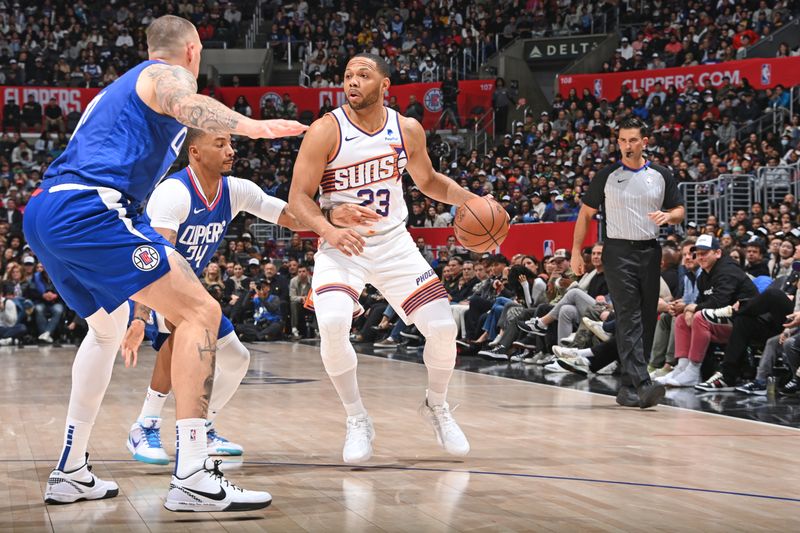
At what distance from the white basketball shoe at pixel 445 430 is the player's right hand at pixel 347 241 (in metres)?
1.02

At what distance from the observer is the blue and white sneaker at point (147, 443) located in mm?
4914

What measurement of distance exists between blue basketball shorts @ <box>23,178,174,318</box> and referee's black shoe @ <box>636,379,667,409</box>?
14.1ft

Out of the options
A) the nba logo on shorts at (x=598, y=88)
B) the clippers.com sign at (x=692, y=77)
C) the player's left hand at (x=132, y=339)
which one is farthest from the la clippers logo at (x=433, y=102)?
the player's left hand at (x=132, y=339)

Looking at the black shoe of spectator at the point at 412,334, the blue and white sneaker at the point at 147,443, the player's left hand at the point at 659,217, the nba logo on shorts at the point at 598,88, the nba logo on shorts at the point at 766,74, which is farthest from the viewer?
the nba logo on shorts at the point at 598,88

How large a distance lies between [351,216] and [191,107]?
1.51m

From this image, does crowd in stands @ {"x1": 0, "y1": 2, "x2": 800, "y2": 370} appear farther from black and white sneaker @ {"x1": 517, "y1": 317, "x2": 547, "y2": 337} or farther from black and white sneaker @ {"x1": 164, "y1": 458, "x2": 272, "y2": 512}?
black and white sneaker @ {"x1": 164, "y1": 458, "x2": 272, "y2": 512}

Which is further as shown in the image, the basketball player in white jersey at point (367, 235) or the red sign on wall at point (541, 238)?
the red sign on wall at point (541, 238)

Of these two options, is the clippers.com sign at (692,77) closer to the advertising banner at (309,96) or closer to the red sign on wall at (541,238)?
the advertising banner at (309,96)

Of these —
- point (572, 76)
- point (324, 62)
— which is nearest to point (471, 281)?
point (572, 76)

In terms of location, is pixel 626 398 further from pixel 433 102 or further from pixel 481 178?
pixel 433 102

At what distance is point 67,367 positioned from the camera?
36.8ft

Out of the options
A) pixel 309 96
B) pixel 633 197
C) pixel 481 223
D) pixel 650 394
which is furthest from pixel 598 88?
pixel 481 223

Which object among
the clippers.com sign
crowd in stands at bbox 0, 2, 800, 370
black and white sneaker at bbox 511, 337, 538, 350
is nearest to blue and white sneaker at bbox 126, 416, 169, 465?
crowd in stands at bbox 0, 2, 800, 370

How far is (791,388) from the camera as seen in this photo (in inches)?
310
